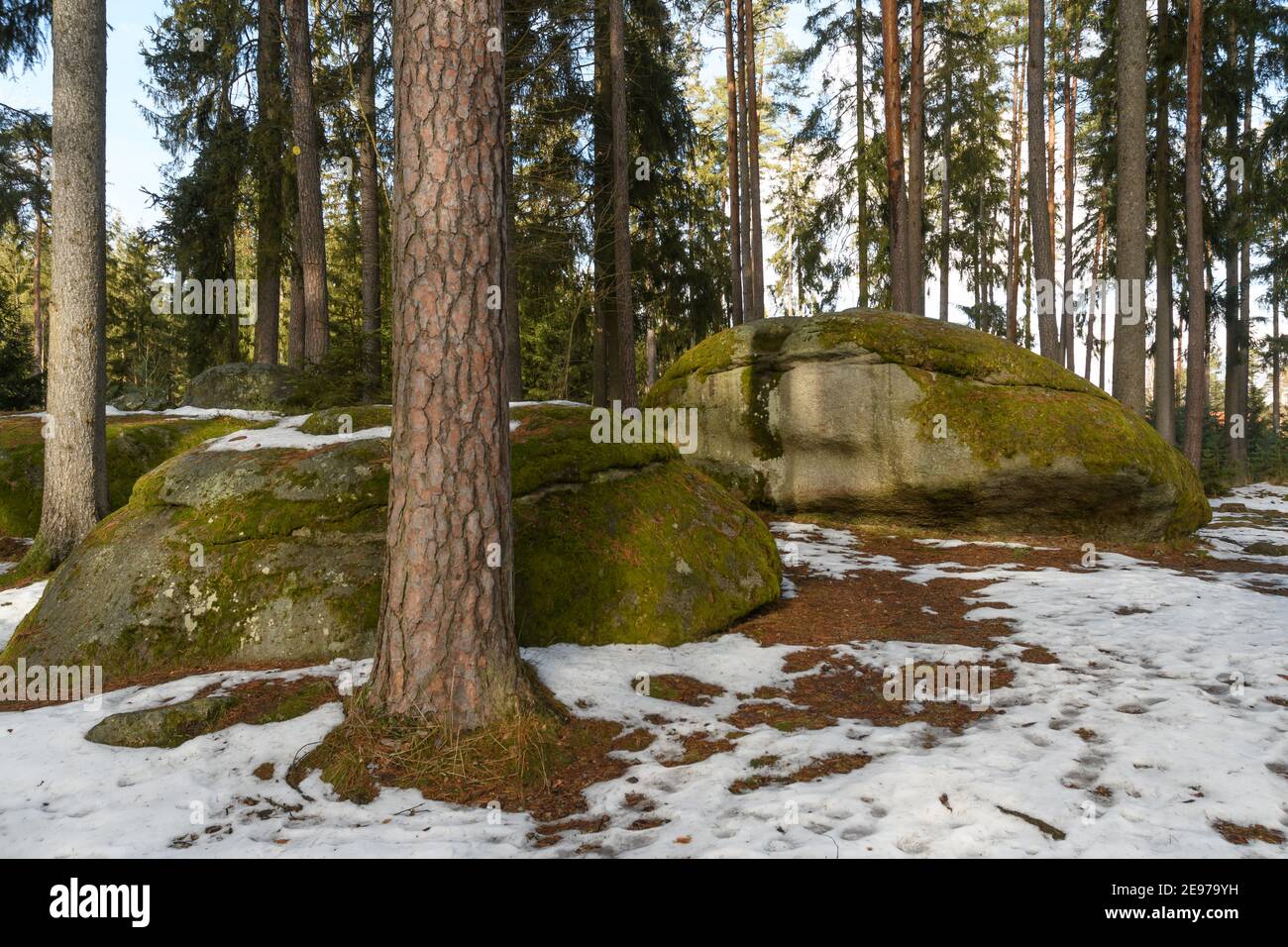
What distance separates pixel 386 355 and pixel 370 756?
25.1 ft

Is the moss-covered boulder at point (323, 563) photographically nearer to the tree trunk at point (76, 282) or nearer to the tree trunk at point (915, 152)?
the tree trunk at point (76, 282)

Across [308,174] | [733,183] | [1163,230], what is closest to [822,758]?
[308,174]

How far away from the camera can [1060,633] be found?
212 inches

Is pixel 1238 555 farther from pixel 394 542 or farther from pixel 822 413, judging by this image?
pixel 394 542

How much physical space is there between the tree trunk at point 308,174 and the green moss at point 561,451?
7.60m

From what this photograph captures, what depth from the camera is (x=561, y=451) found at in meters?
5.94

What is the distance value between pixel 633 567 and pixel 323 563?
7.17ft

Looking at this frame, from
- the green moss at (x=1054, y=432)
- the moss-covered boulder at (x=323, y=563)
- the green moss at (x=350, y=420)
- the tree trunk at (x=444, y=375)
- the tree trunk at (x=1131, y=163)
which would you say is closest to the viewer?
the tree trunk at (x=444, y=375)

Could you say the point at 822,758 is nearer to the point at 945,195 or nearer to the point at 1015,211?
the point at 945,195

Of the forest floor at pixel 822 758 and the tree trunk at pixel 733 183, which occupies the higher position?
the tree trunk at pixel 733 183

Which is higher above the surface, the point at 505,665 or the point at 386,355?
the point at 386,355

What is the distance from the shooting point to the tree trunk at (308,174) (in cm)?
1259

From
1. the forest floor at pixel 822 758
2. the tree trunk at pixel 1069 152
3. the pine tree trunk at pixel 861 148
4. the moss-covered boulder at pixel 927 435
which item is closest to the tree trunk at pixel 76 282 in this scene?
the forest floor at pixel 822 758
